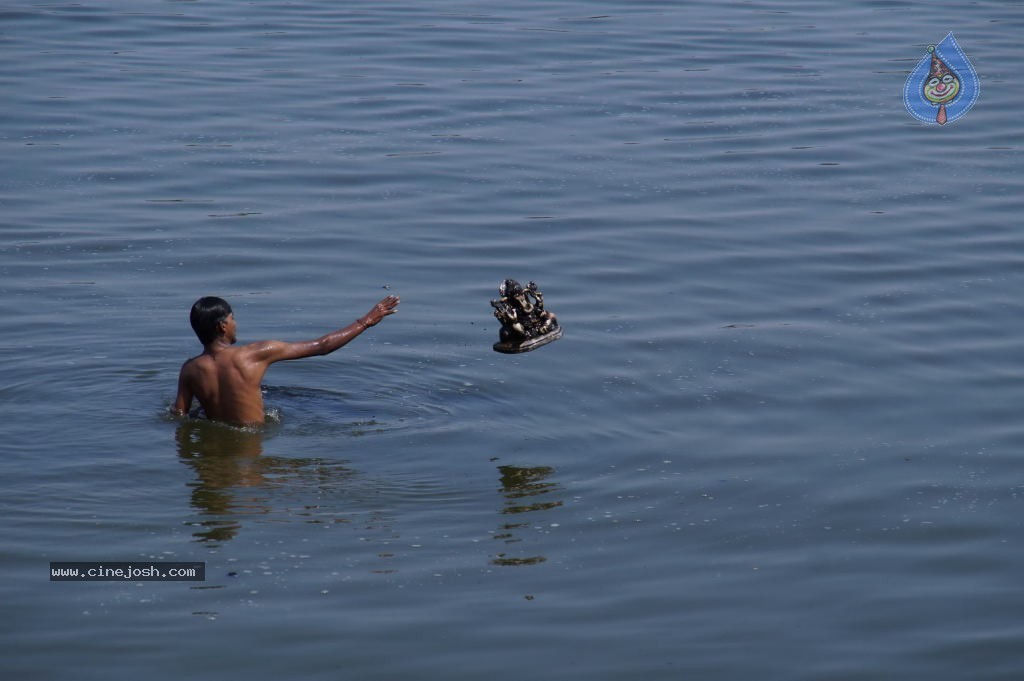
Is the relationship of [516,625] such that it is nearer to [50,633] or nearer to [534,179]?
[50,633]

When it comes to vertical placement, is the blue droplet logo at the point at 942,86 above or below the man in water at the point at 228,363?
above

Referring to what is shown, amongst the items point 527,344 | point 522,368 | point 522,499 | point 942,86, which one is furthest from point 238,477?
point 942,86

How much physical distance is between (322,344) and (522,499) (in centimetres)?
164

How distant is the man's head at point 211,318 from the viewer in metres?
8.85

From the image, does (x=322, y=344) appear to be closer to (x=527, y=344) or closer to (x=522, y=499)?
(x=527, y=344)

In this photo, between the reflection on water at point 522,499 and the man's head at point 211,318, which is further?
the man's head at point 211,318

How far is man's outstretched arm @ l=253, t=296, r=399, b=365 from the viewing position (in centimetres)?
860

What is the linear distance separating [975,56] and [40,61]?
1276 cm

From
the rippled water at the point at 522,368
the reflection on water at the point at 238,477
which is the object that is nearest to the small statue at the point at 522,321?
the rippled water at the point at 522,368

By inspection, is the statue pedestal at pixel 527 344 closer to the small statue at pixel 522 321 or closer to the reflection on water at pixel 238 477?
the small statue at pixel 522 321

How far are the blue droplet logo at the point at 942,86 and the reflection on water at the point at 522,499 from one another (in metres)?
10.8

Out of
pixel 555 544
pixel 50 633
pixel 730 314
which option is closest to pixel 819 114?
pixel 730 314

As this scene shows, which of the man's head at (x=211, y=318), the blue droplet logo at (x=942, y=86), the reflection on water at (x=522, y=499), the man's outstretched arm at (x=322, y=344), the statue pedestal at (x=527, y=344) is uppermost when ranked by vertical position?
the blue droplet logo at (x=942, y=86)

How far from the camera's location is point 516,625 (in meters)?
6.70
